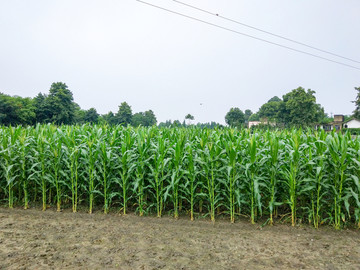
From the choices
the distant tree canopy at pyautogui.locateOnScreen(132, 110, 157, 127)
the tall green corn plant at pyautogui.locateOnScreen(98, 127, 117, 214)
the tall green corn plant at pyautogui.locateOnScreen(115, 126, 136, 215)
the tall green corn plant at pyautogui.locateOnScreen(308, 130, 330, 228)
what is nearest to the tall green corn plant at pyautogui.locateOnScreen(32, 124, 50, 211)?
the tall green corn plant at pyautogui.locateOnScreen(98, 127, 117, 214)

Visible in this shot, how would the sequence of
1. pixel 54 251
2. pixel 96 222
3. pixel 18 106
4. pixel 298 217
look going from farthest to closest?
pixel 18 106 → pixel 298 217 → pixel 96 222 → pixel 54 251

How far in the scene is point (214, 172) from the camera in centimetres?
438

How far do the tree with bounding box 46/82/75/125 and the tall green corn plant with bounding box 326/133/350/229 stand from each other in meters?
48.0

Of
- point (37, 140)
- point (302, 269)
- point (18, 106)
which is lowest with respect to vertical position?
point (302, 269)

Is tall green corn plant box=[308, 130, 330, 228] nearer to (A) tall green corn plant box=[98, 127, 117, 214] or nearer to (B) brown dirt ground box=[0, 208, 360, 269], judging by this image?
(B) brown dirt ground box=[0, 208, 360, 269]

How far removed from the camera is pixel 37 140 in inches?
193

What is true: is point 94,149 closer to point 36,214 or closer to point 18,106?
point 36,214

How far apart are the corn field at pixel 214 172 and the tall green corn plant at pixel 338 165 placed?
14 millimetres

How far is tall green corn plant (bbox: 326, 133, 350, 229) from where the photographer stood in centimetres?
390

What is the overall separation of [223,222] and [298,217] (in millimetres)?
1372

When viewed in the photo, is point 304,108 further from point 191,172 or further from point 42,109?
point 191,172

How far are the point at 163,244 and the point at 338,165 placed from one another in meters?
2.92

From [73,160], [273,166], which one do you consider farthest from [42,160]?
[273,166]

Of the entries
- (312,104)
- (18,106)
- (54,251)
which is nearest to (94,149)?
(54,251)
